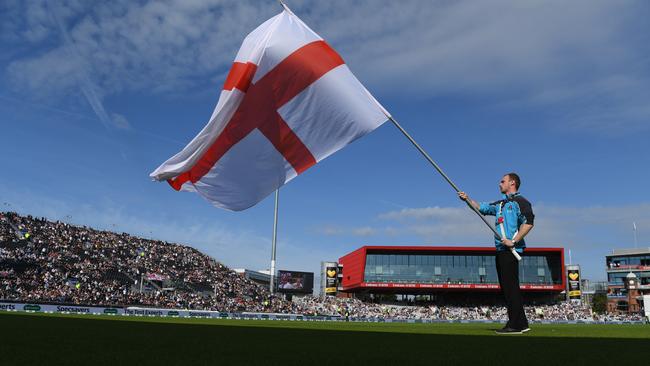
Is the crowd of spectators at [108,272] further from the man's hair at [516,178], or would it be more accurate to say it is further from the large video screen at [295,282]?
the man's hair at [516,178]

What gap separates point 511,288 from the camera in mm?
6742

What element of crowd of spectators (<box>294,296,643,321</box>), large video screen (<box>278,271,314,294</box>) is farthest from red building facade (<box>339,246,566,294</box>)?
large video screen (<box>278,271,314,294</box>)

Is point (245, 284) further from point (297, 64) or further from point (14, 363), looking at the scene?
point (14, 363)

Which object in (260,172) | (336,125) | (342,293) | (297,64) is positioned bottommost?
(342,293)

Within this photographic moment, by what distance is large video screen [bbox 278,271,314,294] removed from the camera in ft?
245

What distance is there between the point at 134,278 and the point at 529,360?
161 ft

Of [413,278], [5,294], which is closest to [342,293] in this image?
[413,278]

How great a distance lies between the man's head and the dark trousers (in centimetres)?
89

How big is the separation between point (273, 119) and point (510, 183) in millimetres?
4032

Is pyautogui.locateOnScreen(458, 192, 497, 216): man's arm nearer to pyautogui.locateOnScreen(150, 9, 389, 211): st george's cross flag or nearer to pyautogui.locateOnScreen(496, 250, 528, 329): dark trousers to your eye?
pyautogui.locateOnScreen(496, 250, 528, 329): dark trousers

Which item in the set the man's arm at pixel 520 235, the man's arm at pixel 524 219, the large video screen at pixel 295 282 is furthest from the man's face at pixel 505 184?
the large video screen at pixel 295 282

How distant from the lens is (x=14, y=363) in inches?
112

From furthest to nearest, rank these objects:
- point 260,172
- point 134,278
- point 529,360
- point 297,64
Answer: point 134,278 → point 260,172 → point 297,64 → point 529,360

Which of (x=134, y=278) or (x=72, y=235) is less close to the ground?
(x=72, y=235)
